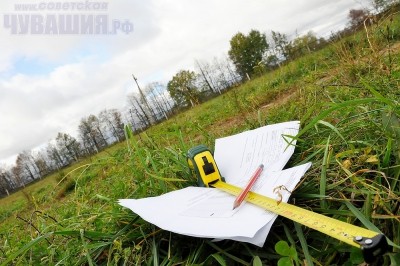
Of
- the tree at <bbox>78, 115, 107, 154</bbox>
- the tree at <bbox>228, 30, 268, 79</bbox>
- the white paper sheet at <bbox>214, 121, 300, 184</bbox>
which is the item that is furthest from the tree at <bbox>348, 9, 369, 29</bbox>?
the tree at <bbox>78, 115, 107, 154</bbox>

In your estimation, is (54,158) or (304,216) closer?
(304,216)

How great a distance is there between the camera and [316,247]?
76 centimetres

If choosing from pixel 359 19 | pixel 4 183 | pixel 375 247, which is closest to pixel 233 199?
pixel 375 247

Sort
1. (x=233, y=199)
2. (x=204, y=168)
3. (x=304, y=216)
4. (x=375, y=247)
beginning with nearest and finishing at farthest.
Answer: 1. (x=375, y=247)
2. (x=304, y=216)
3. (x=233, y=199)
4. (x=204, y=168)

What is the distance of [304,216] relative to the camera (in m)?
0.74

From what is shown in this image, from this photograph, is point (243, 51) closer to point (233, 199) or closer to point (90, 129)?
point (90, 129)

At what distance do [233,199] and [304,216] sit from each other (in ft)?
1.10

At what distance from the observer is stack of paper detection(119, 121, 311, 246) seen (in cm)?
82

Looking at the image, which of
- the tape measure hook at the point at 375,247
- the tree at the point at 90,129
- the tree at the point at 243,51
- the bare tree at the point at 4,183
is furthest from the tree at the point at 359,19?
the bare tree at the point at 4,183

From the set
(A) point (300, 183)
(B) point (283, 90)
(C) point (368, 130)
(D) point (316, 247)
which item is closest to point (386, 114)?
(C) point (368, 130)

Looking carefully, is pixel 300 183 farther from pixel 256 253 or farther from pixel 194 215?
pixel 194 215

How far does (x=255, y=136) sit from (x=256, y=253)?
0.79 meters

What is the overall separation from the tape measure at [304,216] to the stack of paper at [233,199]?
0.03 metres

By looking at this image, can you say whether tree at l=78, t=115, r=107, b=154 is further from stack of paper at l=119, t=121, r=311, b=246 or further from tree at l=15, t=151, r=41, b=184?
stack of paper at l=119, t=121, r=311, b=246
